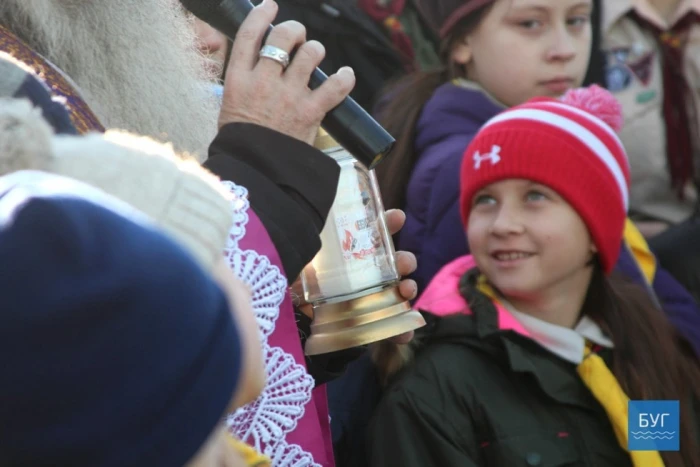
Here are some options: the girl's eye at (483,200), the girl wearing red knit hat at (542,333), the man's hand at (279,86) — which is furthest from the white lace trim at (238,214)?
the girl's eye at (483,200)

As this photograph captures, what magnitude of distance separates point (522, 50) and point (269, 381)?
7.36 ft

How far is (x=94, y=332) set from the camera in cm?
85

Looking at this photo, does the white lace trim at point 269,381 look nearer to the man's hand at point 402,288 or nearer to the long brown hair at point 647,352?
the man's hand at point 402,288

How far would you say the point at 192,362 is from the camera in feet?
2.92

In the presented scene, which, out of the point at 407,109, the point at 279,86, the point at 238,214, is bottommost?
the point at 407,109

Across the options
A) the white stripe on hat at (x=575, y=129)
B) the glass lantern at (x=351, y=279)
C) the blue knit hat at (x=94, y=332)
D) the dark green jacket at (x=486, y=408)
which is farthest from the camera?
the white stripe on hat at (x=575, y=129)

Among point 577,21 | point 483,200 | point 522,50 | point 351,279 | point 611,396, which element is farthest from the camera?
point 577,21

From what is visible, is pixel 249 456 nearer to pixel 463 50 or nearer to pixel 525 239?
pixel 525 239

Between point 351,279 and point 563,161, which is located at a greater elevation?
point 351,279

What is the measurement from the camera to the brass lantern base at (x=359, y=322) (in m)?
1.73

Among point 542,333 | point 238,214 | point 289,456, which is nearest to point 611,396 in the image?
point 542,333

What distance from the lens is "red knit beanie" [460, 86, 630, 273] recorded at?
2.93m

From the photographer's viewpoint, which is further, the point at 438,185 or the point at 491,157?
the point at 438,185

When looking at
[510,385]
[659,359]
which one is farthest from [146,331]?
[659,359]
